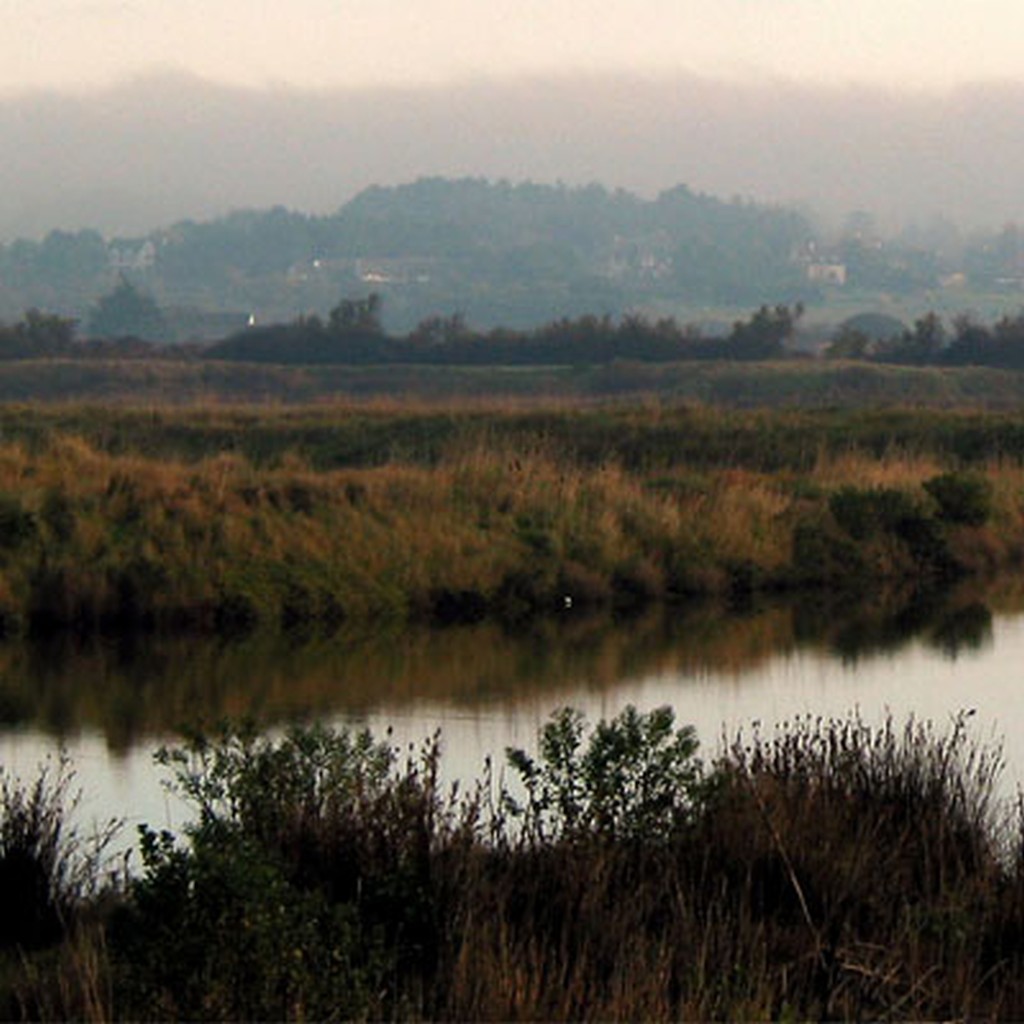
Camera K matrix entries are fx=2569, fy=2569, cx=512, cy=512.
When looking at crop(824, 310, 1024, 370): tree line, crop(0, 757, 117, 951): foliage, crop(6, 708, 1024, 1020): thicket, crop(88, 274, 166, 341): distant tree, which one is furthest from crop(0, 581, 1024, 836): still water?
crop(88, 274, 166, 341): distant tree

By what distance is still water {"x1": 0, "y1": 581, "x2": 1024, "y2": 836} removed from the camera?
→ 58.4 ft

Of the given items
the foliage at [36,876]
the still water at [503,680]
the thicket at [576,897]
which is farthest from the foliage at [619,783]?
the still water at [503,680]

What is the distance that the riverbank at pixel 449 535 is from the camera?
2631 centimetres

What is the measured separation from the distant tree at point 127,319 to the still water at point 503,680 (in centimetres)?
12384

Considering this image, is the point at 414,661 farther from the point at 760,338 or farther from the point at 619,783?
the point at 760,338

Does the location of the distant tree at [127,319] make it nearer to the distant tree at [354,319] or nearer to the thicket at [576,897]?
the distant tree at [354,319]

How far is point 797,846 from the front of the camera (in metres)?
10.0

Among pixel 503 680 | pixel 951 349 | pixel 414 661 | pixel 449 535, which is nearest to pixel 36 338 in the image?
pixel 951 349

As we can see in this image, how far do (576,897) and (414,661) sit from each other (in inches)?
560

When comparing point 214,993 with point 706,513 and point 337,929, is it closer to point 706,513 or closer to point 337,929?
point 337,929

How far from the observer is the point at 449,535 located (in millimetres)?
28547

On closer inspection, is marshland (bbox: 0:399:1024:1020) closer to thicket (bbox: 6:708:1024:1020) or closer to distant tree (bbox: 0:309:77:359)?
thicket (bbox: 6:708:1024:1020)

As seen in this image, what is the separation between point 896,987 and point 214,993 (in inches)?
92.2

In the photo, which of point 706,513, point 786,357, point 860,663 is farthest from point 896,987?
point 786,357
